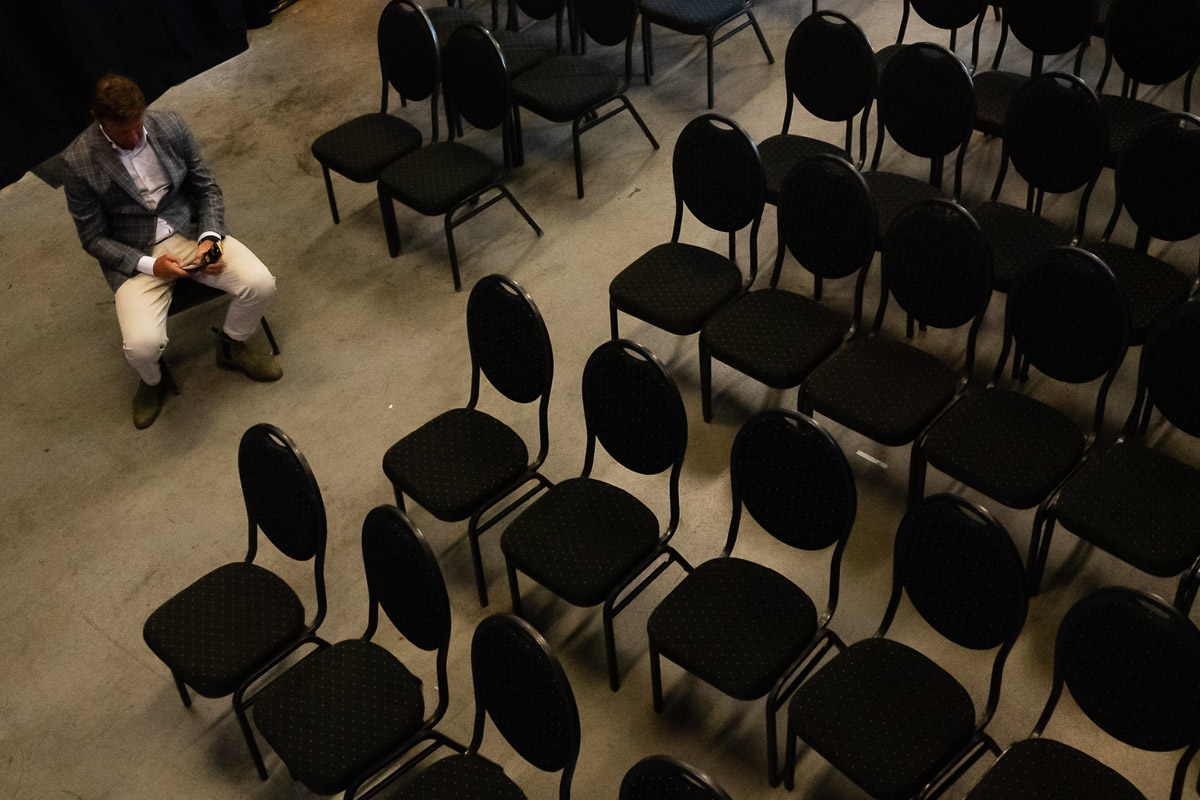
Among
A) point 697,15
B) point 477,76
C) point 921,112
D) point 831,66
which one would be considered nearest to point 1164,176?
point 921,112

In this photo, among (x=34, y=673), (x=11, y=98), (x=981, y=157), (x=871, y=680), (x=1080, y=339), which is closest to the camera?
(x=871, y=680)

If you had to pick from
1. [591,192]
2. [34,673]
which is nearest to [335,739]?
[34,673]

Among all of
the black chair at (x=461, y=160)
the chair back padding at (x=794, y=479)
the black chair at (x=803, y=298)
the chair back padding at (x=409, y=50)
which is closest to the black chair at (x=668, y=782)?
the chair back padding at (x=794, y=479)

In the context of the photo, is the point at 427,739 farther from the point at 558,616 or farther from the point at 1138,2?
the point at 1138,2

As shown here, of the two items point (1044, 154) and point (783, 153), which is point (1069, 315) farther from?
point (783, 153)

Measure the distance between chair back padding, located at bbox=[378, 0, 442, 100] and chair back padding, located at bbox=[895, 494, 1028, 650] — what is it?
3.31m

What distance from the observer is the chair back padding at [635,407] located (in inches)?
143

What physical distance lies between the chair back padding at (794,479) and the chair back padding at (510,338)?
81 centimetres

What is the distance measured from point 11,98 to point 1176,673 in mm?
6296

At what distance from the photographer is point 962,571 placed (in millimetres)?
3166

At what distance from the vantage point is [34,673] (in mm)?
4125

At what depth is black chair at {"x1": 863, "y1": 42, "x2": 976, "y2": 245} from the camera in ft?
15.5

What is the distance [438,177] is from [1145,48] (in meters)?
3.12

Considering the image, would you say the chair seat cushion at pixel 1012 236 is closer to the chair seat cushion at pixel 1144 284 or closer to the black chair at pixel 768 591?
the chair seat cushion at pixel 1144 284
